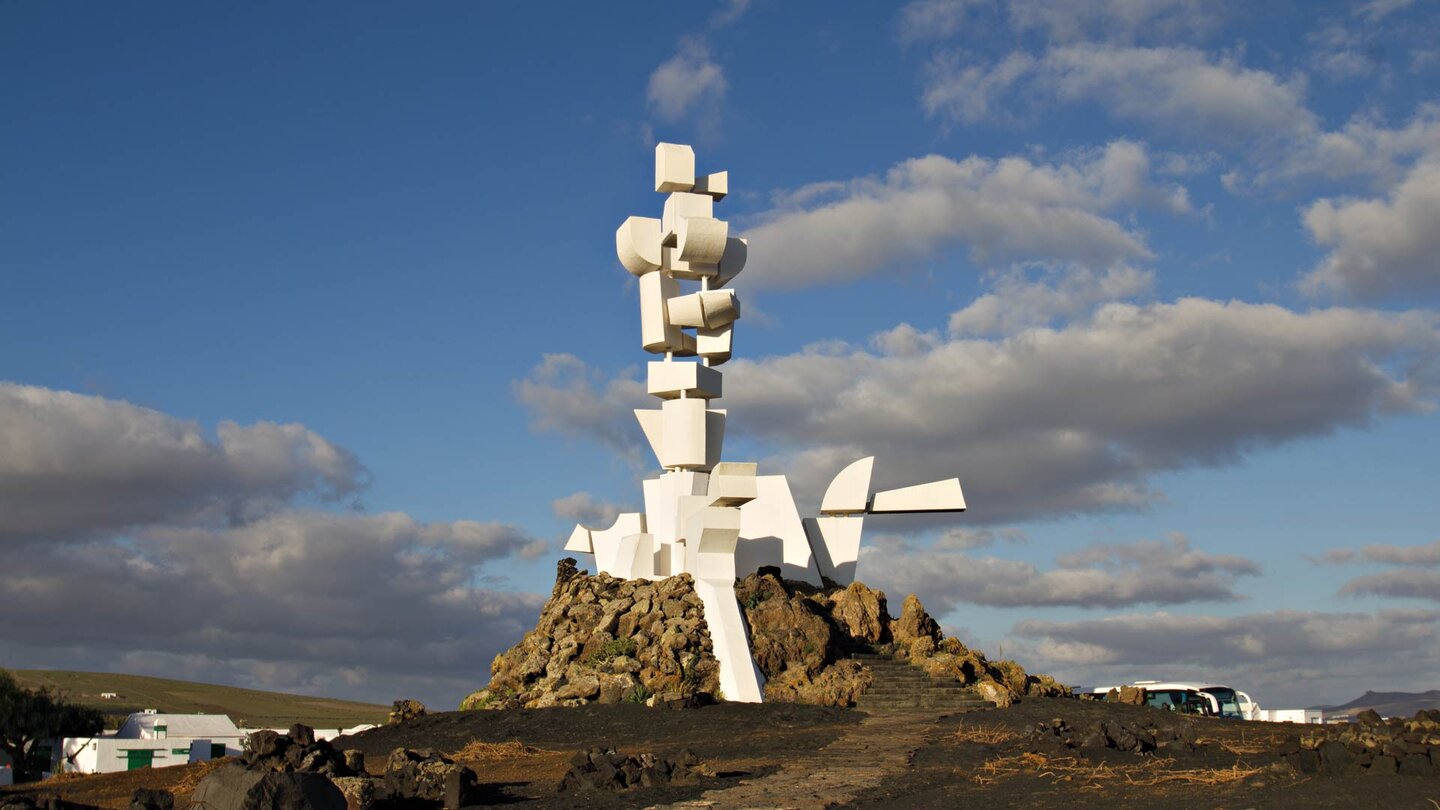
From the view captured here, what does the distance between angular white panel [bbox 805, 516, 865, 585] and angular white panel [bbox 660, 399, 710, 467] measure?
373 centimetres

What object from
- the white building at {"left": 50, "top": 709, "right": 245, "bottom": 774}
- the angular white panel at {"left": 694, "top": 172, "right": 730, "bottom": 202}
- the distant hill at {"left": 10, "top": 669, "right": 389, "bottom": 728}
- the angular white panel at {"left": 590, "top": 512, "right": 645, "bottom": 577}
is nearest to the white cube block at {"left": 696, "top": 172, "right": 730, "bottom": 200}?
the angular white panel at {"left": 694, "top": 172, "right": 730, "bottom": 202}

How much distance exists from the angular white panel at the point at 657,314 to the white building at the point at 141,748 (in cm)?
1402

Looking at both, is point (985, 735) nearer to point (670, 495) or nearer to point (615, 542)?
point (670, 495)

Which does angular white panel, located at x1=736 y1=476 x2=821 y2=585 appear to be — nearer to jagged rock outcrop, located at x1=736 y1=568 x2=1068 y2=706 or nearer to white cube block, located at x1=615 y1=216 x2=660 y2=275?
jagged rock outcrop, located at x1=736 y1=568 x2=1068 y2=706

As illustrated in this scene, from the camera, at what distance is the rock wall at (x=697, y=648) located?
27094 mm

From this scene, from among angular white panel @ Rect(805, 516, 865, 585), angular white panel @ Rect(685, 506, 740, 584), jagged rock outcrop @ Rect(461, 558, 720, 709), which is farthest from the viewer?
angular white panel @ Rect(805, 516, 865, 585)

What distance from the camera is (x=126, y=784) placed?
18578mm

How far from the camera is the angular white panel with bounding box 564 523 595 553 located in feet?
108

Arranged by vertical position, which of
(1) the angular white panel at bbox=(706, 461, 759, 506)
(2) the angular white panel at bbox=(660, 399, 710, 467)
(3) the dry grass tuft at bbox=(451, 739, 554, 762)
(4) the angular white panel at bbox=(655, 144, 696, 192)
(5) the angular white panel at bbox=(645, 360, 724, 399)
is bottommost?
(3) the dry grass tuft at bbox=(451, 739, 554, 762)

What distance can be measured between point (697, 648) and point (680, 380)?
653cm

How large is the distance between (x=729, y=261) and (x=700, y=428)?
4.32m

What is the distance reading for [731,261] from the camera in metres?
32.4

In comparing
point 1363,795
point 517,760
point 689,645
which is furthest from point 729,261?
point 1363,795

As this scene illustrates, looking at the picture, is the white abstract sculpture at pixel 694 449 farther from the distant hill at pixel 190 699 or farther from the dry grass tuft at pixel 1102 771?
the distant hill at pixel 190 699
